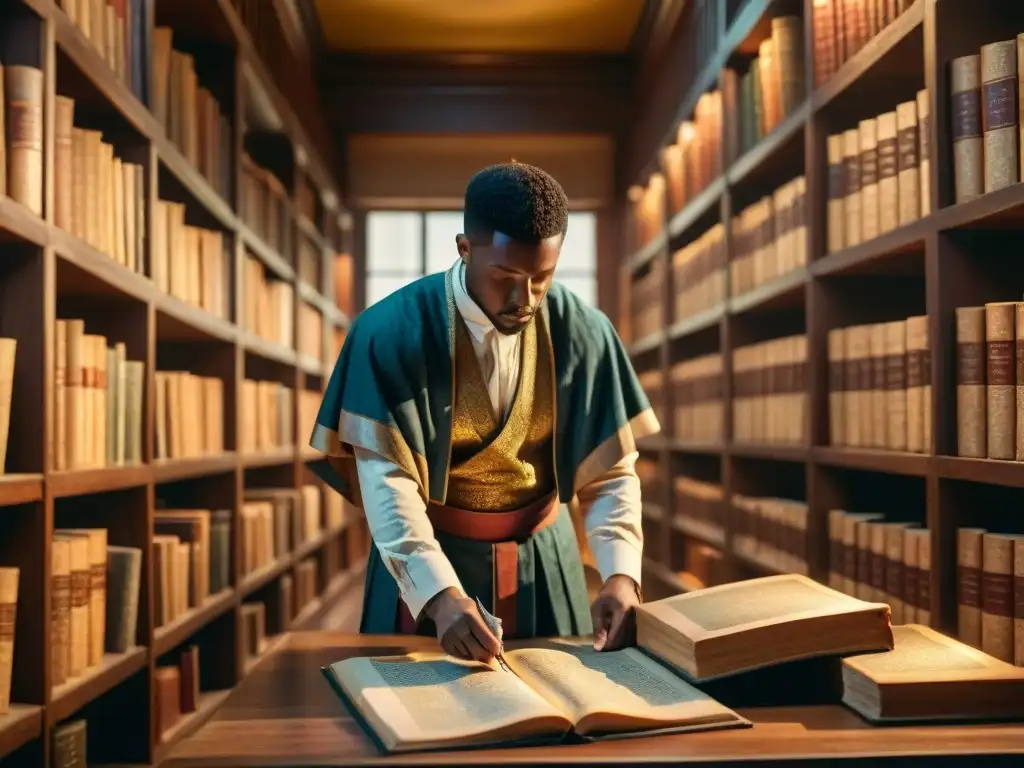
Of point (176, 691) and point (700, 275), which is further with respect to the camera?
point (700, 275)

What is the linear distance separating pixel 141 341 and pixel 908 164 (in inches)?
69.9

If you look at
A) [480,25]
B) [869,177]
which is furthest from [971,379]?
[480,25]

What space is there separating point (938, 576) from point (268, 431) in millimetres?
2972

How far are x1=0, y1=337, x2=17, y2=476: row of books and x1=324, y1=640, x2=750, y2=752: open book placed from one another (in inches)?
35.1

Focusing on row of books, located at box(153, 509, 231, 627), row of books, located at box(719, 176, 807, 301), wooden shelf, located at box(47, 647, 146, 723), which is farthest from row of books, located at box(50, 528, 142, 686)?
row of books, located at box(719, 176, 807, 301)

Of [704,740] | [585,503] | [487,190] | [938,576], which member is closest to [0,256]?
[487,190]

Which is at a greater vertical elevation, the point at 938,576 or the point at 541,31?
the point at 541,31

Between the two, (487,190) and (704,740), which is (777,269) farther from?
(704,740)

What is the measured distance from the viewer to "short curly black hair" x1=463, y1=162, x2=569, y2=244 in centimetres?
143

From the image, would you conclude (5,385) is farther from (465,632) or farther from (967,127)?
(967,127)

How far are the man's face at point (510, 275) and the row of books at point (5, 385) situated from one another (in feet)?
2.78

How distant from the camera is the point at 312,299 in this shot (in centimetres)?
541

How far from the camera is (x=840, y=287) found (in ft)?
8.82

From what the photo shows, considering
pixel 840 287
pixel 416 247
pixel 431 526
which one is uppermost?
pixel 416 247
